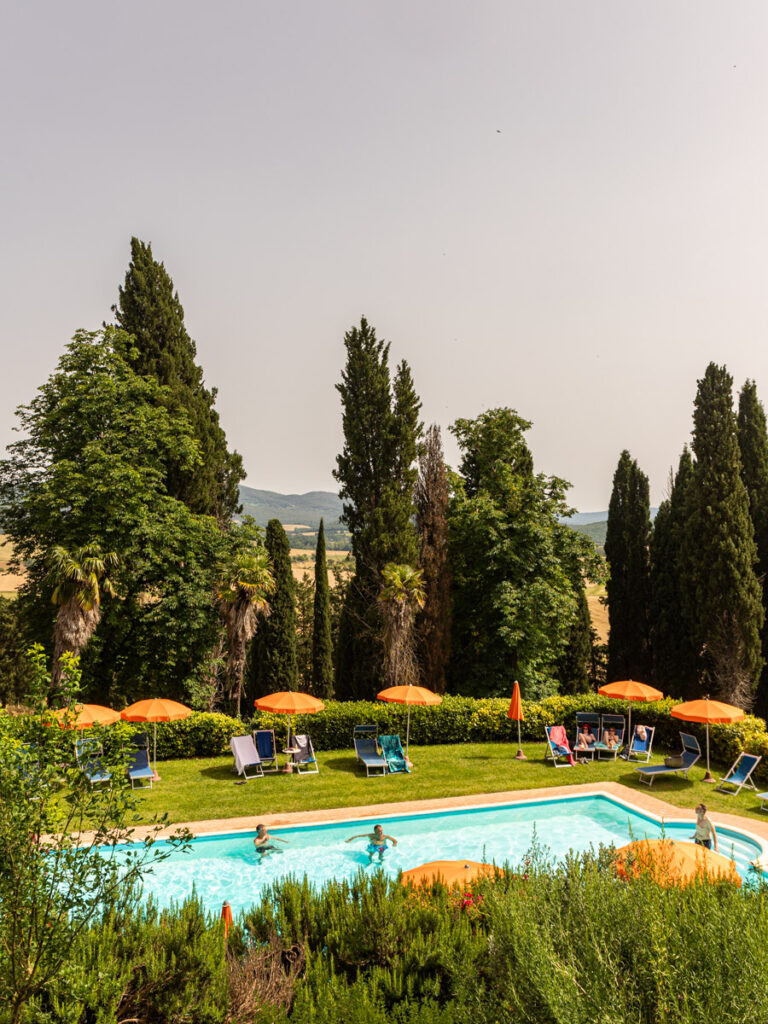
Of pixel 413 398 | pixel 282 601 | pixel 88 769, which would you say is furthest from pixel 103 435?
pixel 88 769

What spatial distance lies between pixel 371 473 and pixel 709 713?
16.1 meters

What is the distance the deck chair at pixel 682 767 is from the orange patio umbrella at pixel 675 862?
7.19 meters

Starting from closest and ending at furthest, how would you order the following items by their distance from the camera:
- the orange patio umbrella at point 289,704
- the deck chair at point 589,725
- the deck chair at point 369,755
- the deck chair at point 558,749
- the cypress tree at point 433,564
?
the orange patio umbrella at point 289,704 → the deck chair at point 369,755 → the deck chair at point 558,749 → the deck chair at point 589,725 → the cypress tree at point 433,564

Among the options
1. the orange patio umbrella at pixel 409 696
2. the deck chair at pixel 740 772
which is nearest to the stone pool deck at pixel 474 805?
the deck chair at pixel 740 772

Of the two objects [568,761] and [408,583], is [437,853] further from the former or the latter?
[408,583]

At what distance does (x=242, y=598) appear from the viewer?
20250 millimetres

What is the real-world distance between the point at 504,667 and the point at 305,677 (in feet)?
55.8

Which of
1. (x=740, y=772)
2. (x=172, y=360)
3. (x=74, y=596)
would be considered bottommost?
(x=740, y=772)

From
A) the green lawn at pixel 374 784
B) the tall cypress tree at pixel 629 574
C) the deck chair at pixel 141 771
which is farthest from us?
the tall cypress tree at pixel 629 574

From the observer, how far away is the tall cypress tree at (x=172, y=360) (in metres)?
24.9

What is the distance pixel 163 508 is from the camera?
2173 centimetres

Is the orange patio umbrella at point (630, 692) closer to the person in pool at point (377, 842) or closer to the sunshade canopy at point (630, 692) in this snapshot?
the sunshade canopy at point (630, 692)

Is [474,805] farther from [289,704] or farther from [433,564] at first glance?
[433,564]

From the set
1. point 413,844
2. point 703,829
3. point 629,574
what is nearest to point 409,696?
point 413,844
